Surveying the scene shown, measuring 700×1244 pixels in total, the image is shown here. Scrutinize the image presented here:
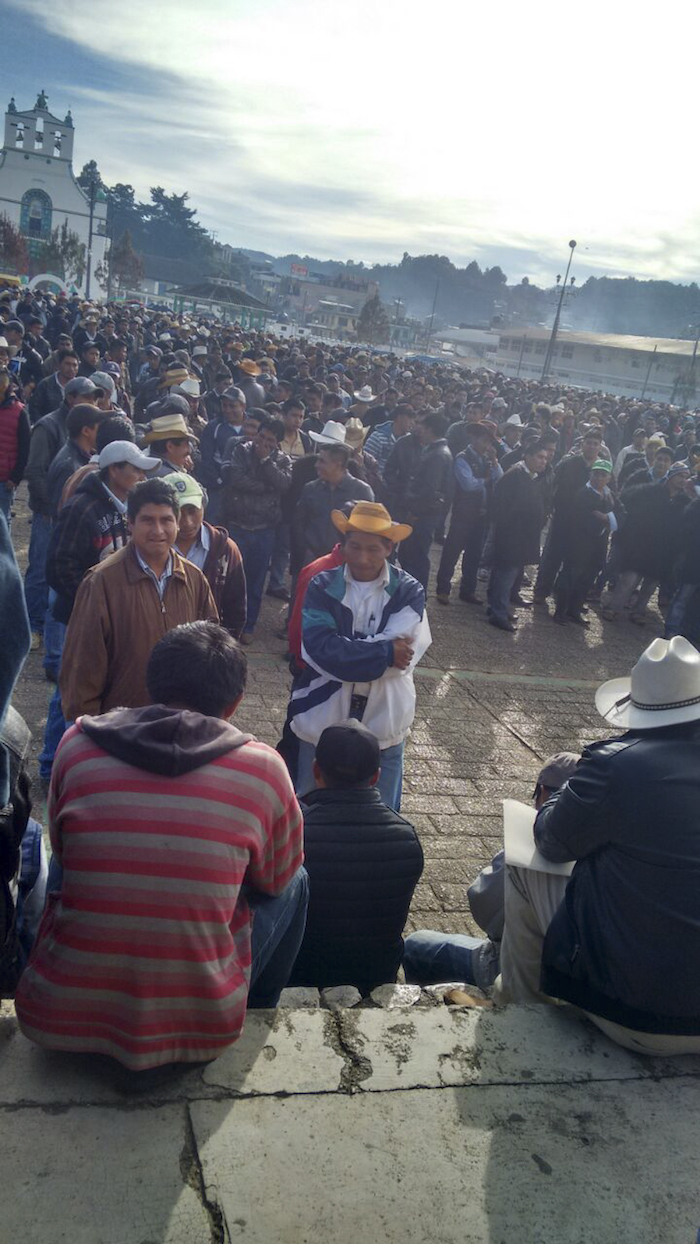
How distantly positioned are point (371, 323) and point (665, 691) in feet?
259

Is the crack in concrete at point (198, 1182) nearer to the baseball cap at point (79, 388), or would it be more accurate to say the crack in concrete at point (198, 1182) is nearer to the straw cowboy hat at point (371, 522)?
the straw cowboy hat at point (371, 522)

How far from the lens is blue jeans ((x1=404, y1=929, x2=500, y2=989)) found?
10.6 ft

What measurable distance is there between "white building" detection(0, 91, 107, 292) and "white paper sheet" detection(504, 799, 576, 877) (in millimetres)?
86423

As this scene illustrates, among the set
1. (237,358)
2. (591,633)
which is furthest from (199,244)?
(591,633)

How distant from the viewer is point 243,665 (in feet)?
7.84

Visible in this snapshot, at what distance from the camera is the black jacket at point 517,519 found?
8445 millimetres

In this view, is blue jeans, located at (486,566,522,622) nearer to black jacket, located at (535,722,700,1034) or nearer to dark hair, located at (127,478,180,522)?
dark hair, located at (127,478,180,522)

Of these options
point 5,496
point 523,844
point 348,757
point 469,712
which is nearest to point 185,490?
point 348,757

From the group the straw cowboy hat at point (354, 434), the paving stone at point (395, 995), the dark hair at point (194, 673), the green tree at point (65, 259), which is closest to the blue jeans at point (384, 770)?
the paving stone at point (395, 995)

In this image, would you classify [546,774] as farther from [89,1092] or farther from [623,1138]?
[89,1092]

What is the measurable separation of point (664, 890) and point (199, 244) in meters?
121

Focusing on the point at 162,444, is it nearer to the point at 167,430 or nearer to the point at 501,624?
the point at 167,430

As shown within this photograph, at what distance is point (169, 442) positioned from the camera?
207 inches

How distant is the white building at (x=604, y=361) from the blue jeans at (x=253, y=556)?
5895 cm
